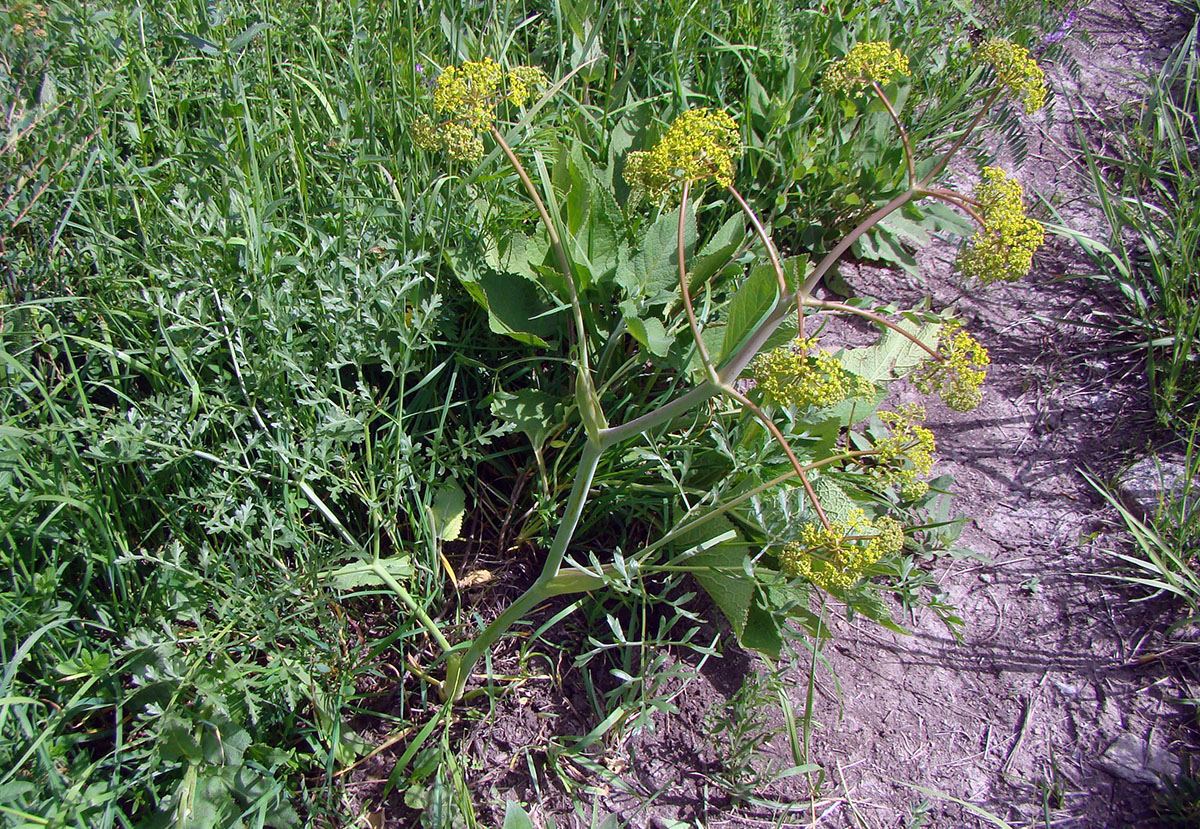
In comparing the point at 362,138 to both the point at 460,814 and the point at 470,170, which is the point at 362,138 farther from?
the point at 460,814

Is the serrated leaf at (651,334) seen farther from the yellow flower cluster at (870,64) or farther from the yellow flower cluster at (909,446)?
the yellow flower cluster at (870,64)

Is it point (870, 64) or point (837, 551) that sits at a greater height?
point (870, 64)

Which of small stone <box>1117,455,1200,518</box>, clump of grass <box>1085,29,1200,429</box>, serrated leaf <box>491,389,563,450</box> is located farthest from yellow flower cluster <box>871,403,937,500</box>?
clump of grass <box>1085,29,1200,429</box>

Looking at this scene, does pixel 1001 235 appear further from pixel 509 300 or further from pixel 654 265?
pixel 509 300

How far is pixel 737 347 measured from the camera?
1587 millimetres

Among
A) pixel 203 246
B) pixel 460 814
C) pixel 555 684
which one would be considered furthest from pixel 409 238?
pixel 460 814

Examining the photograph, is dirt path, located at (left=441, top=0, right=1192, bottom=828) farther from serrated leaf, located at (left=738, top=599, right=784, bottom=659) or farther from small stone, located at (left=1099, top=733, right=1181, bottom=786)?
serrated leaf, located at (left=738, top=599, right=784, bottom=659)

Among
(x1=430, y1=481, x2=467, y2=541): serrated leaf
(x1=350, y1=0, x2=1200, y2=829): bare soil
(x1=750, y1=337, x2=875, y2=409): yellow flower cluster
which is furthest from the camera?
(x1=430, y1=481, x2=467, y2=541): serrated leaf

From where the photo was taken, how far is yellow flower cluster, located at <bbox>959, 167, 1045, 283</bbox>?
1372mm

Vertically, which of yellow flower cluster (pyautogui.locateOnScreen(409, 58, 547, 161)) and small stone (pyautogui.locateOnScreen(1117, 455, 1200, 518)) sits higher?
yellow flower cluster (pyautogui.locateOnScreen(409, 58, 547, 161))

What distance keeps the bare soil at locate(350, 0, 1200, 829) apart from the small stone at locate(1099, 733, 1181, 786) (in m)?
0.02

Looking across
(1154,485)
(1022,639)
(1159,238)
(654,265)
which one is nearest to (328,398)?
(654,265)

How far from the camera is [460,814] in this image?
5.92ft

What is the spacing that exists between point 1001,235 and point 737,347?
1.61 ft
